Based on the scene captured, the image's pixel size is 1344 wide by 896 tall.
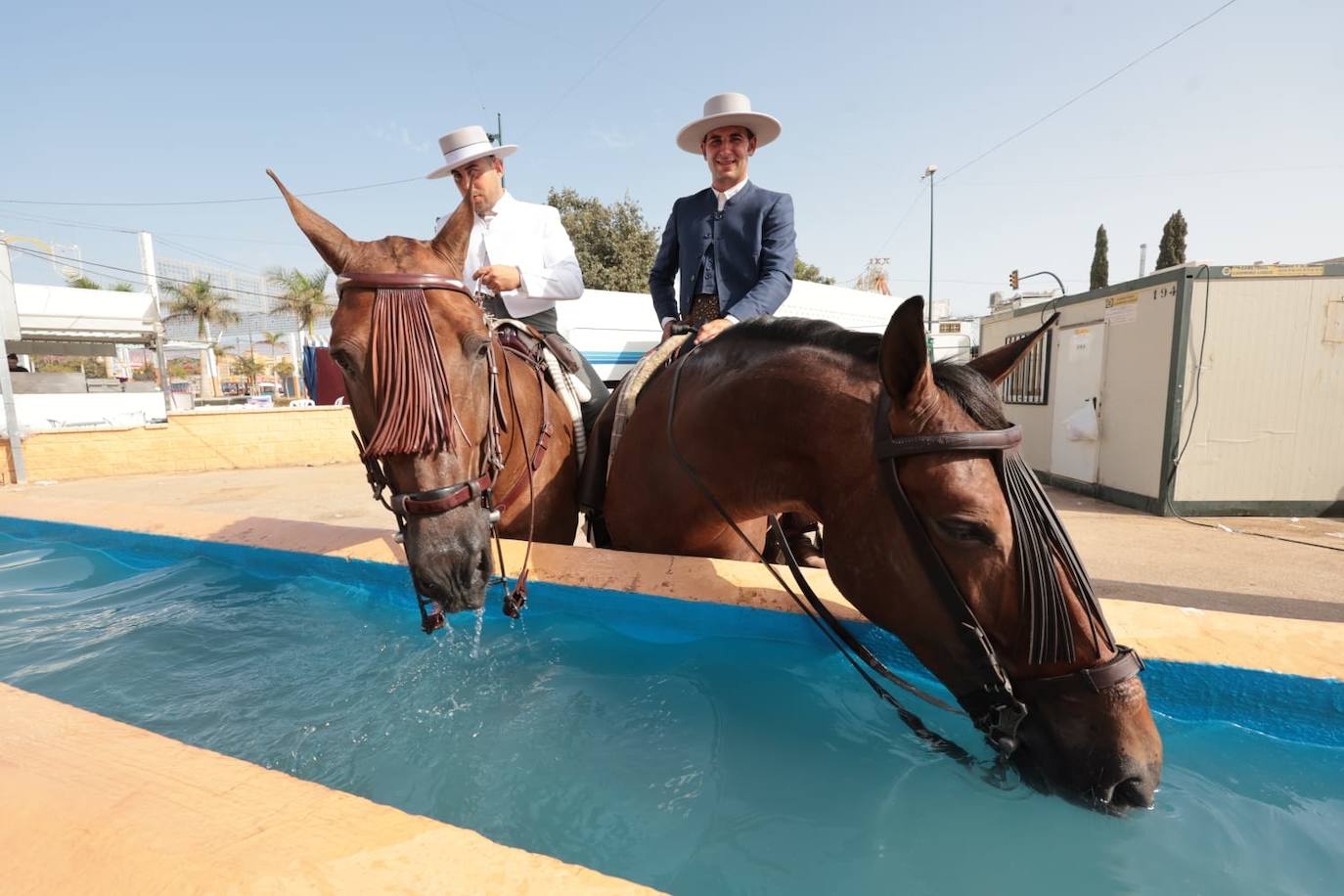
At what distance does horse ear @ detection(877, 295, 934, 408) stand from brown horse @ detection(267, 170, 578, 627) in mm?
1093

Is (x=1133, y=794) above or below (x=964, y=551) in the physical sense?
below

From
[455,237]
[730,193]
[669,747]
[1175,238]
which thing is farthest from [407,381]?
[1175,238]

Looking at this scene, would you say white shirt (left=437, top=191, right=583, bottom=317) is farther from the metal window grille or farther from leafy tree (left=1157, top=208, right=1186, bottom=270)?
leafy tree (left=1157, top=208, right=1186, bottom=270)

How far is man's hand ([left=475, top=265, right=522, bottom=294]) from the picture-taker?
2504mm

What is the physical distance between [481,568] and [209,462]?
1263cm

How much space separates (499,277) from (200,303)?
44615 millimetres

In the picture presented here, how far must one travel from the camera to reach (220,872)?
0.93 meters

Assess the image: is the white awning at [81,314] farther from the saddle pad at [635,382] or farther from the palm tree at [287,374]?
the palm tree at [287,374]

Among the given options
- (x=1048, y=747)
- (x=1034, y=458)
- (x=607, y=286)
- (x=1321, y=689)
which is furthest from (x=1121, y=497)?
(x=607, y=286)

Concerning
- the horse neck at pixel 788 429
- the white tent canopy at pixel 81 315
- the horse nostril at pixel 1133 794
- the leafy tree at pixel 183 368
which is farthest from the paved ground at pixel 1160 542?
the leafy tree at pixel 183 368

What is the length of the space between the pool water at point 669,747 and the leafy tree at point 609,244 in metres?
21.1

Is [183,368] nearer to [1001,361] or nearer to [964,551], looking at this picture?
[1001,361]

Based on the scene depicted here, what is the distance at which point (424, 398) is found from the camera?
5.07ft

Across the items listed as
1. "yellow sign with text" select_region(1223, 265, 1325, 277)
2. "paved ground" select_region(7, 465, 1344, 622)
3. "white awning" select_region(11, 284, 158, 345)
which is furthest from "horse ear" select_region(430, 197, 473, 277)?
"white awning" select_region(11, 284, 158, 345)
